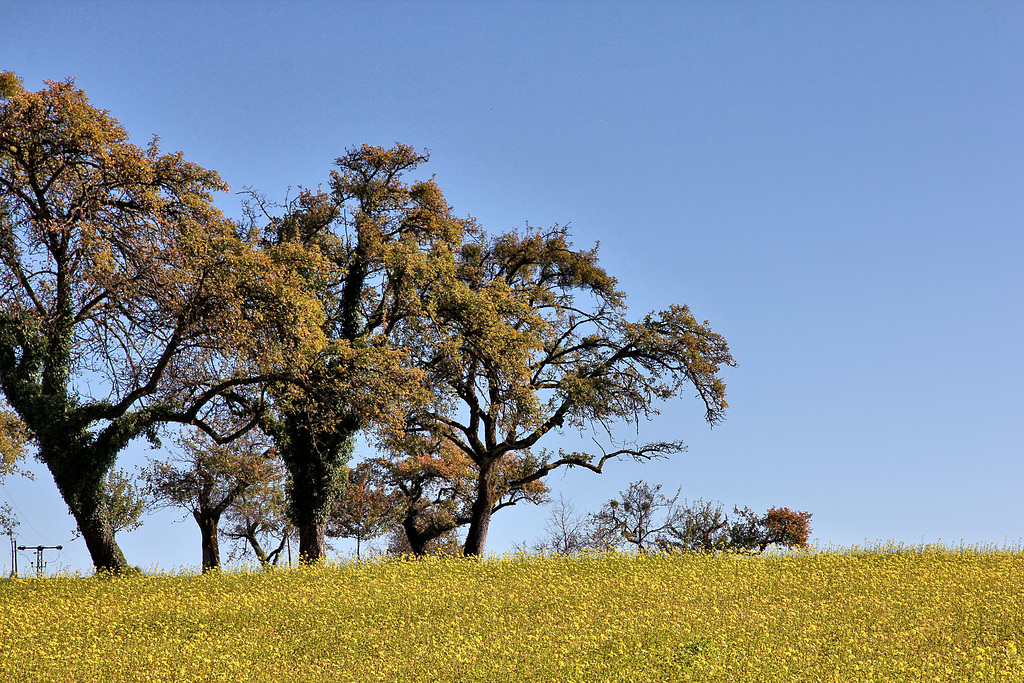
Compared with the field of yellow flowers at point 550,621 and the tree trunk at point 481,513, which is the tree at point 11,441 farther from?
the tree trunk at point 481,513

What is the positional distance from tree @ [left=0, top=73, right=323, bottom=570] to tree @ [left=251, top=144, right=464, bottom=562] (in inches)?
70.9

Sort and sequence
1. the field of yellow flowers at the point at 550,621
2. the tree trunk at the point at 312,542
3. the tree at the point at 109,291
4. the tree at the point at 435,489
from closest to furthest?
1. the field of yellow flowers at the point at 550,621
2. the tree at the point at 109,291
3. the tree trunk at the point at 312,542
4. the tree at the point at 435,489

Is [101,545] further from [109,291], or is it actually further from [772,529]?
[772,529]

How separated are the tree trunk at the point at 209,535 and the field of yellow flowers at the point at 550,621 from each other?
1143 cm

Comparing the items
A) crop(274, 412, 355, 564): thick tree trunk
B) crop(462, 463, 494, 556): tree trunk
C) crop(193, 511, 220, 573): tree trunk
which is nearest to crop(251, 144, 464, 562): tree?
crop(274, 412, 355, 564): thick tree trunk

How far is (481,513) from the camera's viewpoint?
2788cm

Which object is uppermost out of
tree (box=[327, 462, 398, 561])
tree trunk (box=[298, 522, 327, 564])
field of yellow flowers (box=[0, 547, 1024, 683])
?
tree (box=[327, 462, 398, 561])

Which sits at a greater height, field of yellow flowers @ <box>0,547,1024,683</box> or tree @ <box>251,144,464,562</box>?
tree @ <box>251,144,464,562</box>

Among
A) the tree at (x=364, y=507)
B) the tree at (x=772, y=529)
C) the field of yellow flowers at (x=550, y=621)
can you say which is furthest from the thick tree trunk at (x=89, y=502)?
the tree at (x=772, y=529)

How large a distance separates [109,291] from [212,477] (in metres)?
13.1

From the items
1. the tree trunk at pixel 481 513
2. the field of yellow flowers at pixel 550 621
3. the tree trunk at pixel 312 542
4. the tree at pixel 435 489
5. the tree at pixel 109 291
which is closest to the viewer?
the field of yellow flowers at pixel 550 621

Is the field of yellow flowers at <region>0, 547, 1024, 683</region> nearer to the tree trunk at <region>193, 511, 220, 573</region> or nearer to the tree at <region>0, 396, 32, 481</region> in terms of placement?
the tree at <region>0, 396, 32, 481</region>

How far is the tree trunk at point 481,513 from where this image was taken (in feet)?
91.0

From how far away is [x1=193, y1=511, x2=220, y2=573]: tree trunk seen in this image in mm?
33781
